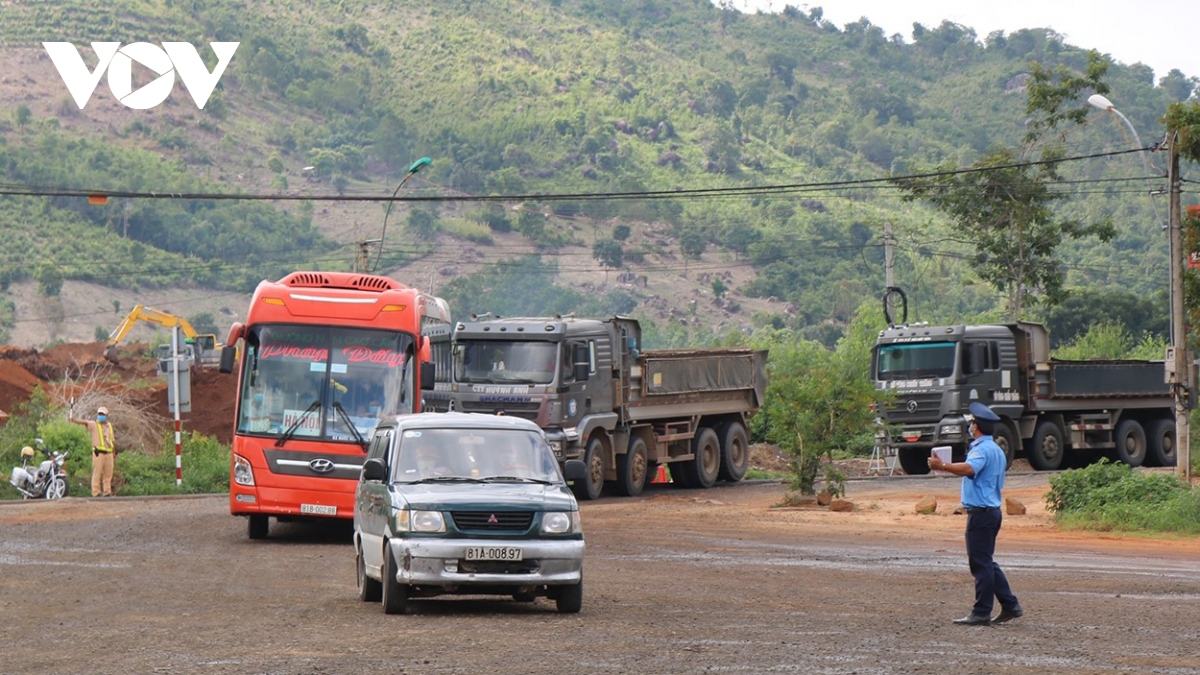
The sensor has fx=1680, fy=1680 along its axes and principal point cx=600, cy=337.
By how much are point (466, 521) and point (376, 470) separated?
1.19m

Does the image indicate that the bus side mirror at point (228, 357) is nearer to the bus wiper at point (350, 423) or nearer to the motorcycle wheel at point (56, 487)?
the bus wiper at point (350, 423)

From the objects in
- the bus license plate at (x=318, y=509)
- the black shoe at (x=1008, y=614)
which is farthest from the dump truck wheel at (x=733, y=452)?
the black shoe at (x=1008, y=614)

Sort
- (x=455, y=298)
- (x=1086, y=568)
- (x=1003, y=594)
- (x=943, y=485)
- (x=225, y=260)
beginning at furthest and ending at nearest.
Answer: (x=225, y=260) → (x=455, y=298) → (x=943, y=485) → (x=1086, y=568) → (x=1003, y=594)

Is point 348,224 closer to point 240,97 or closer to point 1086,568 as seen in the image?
point 240,97

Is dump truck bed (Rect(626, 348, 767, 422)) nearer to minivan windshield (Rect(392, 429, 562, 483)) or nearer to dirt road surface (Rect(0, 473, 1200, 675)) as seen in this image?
dirt road surface (Rect(0, 473, 1200, 675))

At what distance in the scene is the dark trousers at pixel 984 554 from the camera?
508 inches

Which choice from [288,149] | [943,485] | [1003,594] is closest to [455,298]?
[288,149]

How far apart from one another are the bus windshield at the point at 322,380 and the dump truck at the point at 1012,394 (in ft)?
50.5

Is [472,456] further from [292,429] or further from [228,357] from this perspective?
[228,357]

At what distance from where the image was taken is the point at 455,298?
124m

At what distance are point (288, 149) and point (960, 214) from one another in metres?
117

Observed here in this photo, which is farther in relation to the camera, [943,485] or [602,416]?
[943,485]

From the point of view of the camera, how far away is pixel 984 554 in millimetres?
12898

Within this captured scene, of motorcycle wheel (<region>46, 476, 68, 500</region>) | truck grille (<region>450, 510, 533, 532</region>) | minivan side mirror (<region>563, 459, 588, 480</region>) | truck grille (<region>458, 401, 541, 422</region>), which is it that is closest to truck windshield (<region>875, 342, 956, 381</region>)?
truck grille (<region>458, 401, 541, 422</region>)
